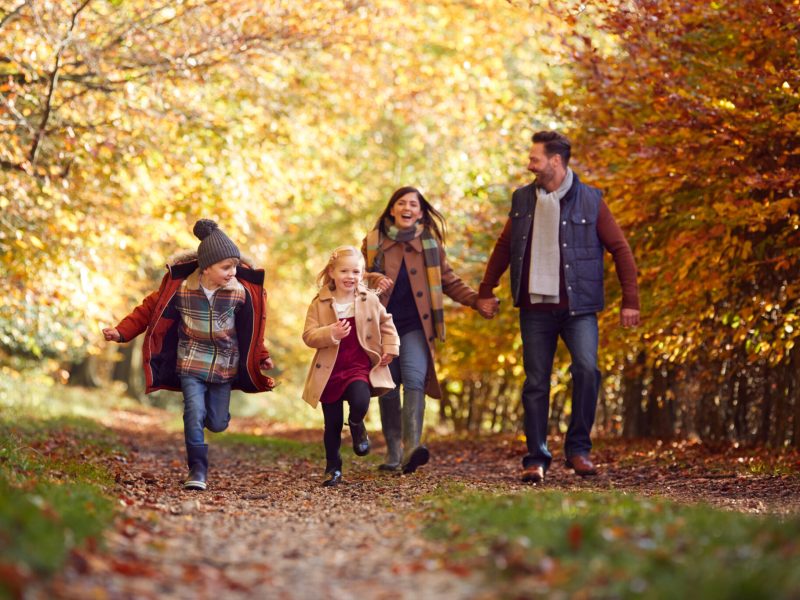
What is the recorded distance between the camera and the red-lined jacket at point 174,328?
745 centimetres

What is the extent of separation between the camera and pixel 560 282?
7.92 m

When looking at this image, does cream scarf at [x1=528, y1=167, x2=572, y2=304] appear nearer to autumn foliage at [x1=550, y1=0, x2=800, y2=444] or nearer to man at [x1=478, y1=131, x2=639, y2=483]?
man at [x1=478, y1=131, x2=639, y2=483]

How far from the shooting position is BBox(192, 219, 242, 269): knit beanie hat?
7363 mm

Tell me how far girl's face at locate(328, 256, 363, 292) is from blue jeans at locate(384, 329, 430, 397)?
876 mm

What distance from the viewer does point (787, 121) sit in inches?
303

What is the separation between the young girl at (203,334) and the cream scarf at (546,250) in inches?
77.5

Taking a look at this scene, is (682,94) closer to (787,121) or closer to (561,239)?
(787,121)

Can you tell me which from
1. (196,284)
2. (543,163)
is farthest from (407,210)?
(196,284)

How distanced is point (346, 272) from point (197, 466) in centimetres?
168

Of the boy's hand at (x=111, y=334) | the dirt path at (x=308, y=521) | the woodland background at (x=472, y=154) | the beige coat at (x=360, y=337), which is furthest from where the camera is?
the woodland background at (x=472, y=154)

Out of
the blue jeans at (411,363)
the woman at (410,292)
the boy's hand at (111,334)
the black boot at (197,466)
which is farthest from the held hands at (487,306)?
the boy's hand at (111,334)

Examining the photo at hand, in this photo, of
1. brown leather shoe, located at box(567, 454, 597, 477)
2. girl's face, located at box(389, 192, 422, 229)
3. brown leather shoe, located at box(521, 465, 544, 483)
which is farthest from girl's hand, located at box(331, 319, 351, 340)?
brown leather shoe, located at box(567, 454, 597, 477)

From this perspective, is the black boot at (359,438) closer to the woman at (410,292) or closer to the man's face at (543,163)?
the woman at (410,292)

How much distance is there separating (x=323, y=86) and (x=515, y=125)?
9.80ft
